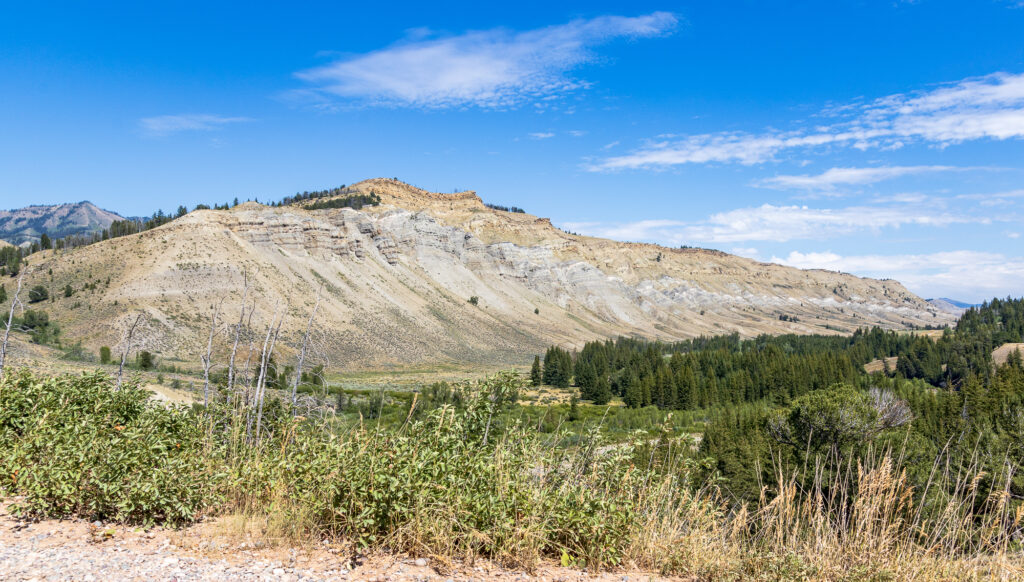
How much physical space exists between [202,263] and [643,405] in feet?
239

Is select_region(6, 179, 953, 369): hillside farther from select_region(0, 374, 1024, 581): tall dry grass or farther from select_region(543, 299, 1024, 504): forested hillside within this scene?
select_region(0, 374, 1024, 581): tall dry grass

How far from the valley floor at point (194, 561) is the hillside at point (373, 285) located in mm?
32754

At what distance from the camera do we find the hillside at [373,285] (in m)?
81.2

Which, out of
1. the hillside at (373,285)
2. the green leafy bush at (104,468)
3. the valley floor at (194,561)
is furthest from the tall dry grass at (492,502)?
the hillside at (373,285)

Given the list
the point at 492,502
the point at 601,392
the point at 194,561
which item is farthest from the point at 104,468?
the point at 601,392

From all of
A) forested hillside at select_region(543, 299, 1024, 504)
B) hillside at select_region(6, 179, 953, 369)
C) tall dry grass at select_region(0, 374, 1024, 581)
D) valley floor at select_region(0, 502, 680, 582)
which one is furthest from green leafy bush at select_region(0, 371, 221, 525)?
hillside at select_region(6, 179, 953, 369)

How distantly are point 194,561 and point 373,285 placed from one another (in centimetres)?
11821

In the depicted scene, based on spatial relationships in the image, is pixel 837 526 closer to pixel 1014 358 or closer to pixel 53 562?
pixel 53 562

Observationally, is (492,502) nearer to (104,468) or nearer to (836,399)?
(104,468)

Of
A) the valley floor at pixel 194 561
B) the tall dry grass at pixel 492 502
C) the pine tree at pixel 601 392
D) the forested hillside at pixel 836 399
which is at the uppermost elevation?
the tall dry grass at pixel 492 502

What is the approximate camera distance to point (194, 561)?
4707 mm

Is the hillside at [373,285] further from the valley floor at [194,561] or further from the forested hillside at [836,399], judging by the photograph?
the valley floor at [194,561]

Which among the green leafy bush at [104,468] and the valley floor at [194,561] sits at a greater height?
the green leafy bush at [104,468]

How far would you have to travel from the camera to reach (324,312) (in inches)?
3885
